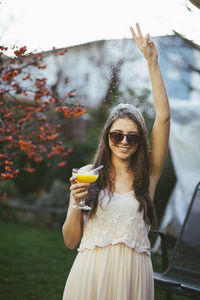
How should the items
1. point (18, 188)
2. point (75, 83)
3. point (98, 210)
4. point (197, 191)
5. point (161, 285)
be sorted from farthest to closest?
point (75, 83), point (18, 188), point (197, 191), point (161, 285), point (98, 210)

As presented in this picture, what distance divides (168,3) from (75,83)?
7.32 metres

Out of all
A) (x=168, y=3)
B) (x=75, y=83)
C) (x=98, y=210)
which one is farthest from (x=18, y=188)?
(x=98, y=210)

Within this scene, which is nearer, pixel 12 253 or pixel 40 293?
pixel 40 293

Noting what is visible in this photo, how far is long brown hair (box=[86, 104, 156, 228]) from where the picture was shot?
2.04m

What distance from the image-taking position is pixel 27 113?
11.0 feet

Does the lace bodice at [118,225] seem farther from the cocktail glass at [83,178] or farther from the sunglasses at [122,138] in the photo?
the sunglasses at [122,138]

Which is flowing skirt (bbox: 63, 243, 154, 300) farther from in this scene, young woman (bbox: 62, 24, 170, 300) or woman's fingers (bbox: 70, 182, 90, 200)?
woman's fingers (bbox: 70, 182, 90, 200)

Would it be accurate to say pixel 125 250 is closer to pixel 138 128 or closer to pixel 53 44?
pixel 138 128

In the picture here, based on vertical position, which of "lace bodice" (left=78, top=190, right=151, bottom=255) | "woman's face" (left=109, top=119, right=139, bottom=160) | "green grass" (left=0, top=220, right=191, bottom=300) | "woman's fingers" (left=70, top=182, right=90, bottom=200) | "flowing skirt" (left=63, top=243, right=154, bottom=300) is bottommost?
"green grass" (left=0, top=220, right=191, bottom=300)

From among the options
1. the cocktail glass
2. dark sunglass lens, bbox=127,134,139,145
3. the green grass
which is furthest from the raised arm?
the green grass

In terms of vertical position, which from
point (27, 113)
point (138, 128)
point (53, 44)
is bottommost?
point (138, 128)

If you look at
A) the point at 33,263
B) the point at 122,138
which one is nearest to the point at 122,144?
the point at 122,138

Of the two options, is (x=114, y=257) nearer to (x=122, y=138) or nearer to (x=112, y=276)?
(x=112, y=276)

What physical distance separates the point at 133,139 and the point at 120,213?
382mm
